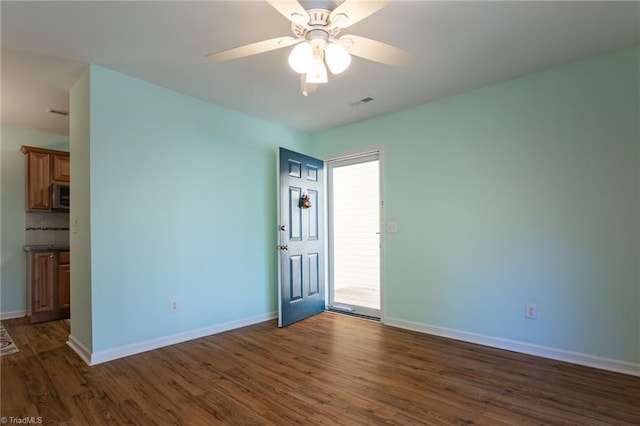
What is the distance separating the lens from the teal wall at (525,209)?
2.55 meters

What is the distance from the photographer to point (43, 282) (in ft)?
13.3

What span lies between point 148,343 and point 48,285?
2.10 metres

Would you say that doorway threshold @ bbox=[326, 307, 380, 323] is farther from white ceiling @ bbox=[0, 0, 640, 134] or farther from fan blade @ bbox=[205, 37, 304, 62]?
fan blade @ bbox=[205, 37, 304, 62]

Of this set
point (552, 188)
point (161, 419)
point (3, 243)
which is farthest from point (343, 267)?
point (3, 243)

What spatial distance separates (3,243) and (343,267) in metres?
4.38

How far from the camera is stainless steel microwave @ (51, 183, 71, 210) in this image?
4.31 meters

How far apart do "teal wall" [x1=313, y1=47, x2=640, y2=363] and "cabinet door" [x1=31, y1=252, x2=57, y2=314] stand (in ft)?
13.5

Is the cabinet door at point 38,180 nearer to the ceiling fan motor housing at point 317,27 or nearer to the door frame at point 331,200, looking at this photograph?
the door frame at point 331,200

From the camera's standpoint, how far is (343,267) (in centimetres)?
467

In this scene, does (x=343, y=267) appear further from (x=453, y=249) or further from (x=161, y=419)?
(x=161, y=419)

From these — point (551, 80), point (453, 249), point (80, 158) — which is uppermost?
point (551, 80)

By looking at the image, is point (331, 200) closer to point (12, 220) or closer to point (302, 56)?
point (302, 56)

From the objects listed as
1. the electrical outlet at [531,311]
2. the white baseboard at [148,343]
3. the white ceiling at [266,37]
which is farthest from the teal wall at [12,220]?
the electrical outlet at [531,311]

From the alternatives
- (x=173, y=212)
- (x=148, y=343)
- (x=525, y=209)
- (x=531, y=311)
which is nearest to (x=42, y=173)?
(x=173, y=212)
